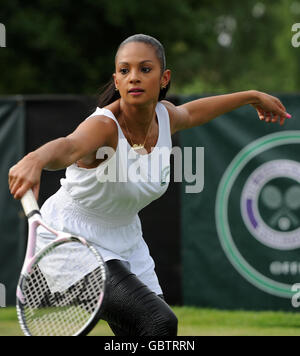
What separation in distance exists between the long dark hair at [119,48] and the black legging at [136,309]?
0.97 metres

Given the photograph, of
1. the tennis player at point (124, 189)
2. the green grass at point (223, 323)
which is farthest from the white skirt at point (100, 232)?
the green grass at point (223, 323)

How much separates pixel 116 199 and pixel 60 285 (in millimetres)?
528

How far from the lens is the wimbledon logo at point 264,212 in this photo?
7.02 meters

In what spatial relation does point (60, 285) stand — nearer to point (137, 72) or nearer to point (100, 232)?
point (100, 232)

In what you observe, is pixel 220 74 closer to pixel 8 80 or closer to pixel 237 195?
pixel 8 80

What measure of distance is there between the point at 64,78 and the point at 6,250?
35.4 feet

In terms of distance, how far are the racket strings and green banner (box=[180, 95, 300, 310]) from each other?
3.48m

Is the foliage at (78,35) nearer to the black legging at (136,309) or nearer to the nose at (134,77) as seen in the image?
the nose at (134,77)

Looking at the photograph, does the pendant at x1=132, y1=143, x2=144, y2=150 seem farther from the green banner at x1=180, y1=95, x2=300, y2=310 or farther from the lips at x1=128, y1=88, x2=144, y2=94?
the green banner at x1=180, y1=95, x2=300, y2=310

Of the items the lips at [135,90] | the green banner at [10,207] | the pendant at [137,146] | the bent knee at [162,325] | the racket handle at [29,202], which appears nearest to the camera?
the racket handle at [29,202]

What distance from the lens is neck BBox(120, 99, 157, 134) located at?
3.91 m

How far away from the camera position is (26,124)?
24.6 ft

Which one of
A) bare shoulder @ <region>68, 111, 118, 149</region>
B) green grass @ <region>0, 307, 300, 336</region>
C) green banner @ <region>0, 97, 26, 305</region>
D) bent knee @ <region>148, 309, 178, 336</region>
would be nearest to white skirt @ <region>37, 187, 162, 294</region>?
bent knee @ <region>148, 309, 178, 336</region>
